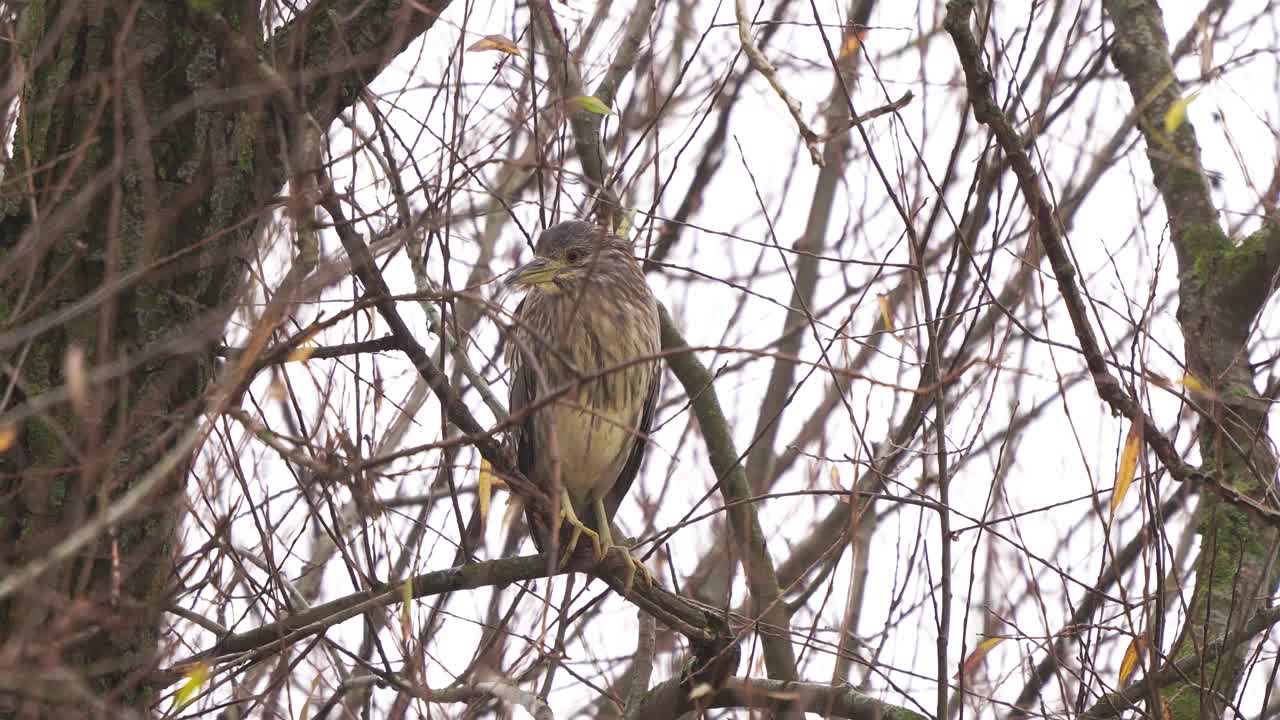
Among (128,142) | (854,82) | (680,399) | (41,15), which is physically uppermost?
(854,82)

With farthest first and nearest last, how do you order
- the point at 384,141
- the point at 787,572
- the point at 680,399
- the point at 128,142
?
the point at 680,399 → the point at 787,572 → the point at 128,142 → the point at 384,141

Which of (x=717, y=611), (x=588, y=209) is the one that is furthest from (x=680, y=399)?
(x=717, y=611)

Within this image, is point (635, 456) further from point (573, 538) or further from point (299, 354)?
point (299, 354)

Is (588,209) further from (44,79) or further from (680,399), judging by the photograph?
(44,79)

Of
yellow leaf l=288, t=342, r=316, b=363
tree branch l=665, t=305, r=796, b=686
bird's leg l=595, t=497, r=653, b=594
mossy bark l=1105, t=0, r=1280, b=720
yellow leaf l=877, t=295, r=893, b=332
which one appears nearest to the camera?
yellow leaf l=288, t=342, r=316, b=363

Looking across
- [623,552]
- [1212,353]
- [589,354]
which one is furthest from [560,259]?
[1212,353]

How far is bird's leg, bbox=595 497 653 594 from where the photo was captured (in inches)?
132

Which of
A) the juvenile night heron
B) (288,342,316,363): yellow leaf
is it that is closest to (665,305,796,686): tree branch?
the juvenile night heron

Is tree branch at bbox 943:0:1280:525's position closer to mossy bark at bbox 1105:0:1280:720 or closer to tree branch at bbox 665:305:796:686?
mossy bark at bbox 1105:0:1280:720

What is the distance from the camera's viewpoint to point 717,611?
3199 millimetres

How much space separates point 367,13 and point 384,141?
49 centimetres

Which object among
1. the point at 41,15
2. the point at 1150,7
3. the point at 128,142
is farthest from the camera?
the point at 1150,7

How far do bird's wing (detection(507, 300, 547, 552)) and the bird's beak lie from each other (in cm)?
13

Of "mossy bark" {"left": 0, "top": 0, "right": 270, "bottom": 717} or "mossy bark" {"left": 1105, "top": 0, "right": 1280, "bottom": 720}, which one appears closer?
"mossy bark" {"left": 0, "top": 0, "right": 270, "bottom": 717}
